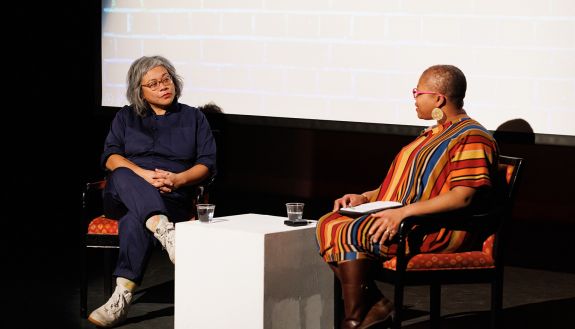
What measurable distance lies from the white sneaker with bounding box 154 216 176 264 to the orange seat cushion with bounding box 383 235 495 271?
3.18 ft

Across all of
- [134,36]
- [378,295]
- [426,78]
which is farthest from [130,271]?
[134,36]

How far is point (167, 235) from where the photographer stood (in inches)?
142

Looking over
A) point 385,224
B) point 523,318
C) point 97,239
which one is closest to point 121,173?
point 97,239

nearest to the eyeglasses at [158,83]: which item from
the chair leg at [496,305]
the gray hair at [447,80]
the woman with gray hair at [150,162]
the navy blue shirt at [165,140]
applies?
the woman with gray hair at [150,162]

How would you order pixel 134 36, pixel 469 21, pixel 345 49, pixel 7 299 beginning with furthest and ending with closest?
pixel 134 36, pixel 345 49, pixel 469 21, pixel 7 299

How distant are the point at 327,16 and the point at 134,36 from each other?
1281 millimetres

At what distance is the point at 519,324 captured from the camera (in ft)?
12.2

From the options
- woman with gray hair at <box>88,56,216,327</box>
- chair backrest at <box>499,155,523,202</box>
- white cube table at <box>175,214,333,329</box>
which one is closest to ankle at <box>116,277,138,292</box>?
woman with gray hair at <box>88,56,216,327</box>

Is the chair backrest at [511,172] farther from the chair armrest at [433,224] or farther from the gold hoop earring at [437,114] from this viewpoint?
the gold hoop earring at [437,114]

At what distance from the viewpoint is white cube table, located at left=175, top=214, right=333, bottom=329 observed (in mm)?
3109

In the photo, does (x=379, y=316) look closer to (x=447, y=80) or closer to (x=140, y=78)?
(x=447, y=80)

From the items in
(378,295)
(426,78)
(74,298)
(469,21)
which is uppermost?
(469,21)

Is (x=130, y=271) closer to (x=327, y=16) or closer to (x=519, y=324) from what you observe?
(x=519, y=324)

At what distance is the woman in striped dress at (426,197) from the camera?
2967 millimetres
